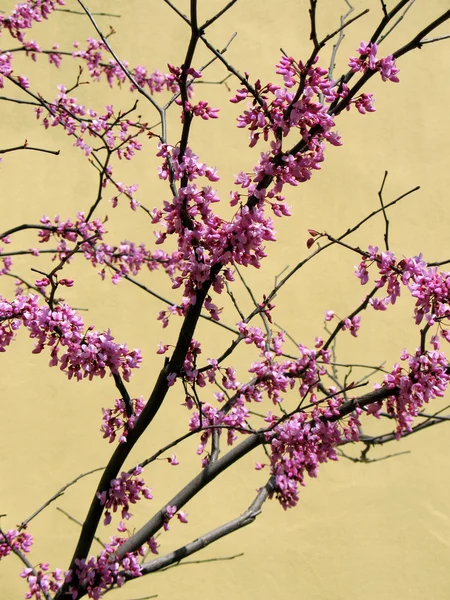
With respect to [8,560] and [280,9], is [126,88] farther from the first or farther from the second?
[8,560]

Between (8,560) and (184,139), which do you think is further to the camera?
(8,560)

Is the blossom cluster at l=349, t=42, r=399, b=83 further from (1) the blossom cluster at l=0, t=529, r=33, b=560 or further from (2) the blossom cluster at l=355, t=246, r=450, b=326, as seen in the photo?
(1) the blossom cluster at l=0, t=529, r=33, b=560

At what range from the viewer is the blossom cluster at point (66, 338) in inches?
53.3

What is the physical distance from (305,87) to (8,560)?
217 centimetres

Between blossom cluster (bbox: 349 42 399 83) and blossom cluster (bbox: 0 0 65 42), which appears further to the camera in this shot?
blossom cluster (bbox: 0 0 65 42)

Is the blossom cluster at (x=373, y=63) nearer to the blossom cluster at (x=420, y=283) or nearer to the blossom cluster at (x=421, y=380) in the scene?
the blossom cluster at (x=420, y=283)

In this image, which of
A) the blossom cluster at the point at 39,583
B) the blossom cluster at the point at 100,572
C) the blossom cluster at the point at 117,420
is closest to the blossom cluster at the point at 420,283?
the blossom cluster at the point at 117,420

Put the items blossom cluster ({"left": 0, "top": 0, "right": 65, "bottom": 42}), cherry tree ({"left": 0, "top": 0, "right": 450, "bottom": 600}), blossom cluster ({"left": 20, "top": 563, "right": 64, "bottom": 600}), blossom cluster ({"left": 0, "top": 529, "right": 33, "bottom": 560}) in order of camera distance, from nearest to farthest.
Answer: cherry tree ({"left": 0, "top": 0, "right": 450, "bottom": 600})
blossom cluster ({"left": 20, "top": 563, "right": 64, "bottom": 600})
blossom cluster ({"left": 0, "top": 529, "right": 33, "bottom": 560})
blossom cluster ({"left": 0, "top": 0, "right": 65, "bottom": 42})

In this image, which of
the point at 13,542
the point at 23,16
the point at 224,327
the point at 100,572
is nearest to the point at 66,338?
the point at 224,327

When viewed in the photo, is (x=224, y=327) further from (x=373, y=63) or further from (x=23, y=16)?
(x=23, y=16)

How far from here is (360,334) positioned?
2.95 m

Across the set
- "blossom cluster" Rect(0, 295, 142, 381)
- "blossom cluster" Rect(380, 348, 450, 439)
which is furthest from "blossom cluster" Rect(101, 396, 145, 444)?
"blossom cluster" Rect(380, 348, 450, 439)

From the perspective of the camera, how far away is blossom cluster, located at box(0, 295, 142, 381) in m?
1.35

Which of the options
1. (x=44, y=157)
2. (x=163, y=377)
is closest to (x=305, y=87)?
(x=163, y=377)
